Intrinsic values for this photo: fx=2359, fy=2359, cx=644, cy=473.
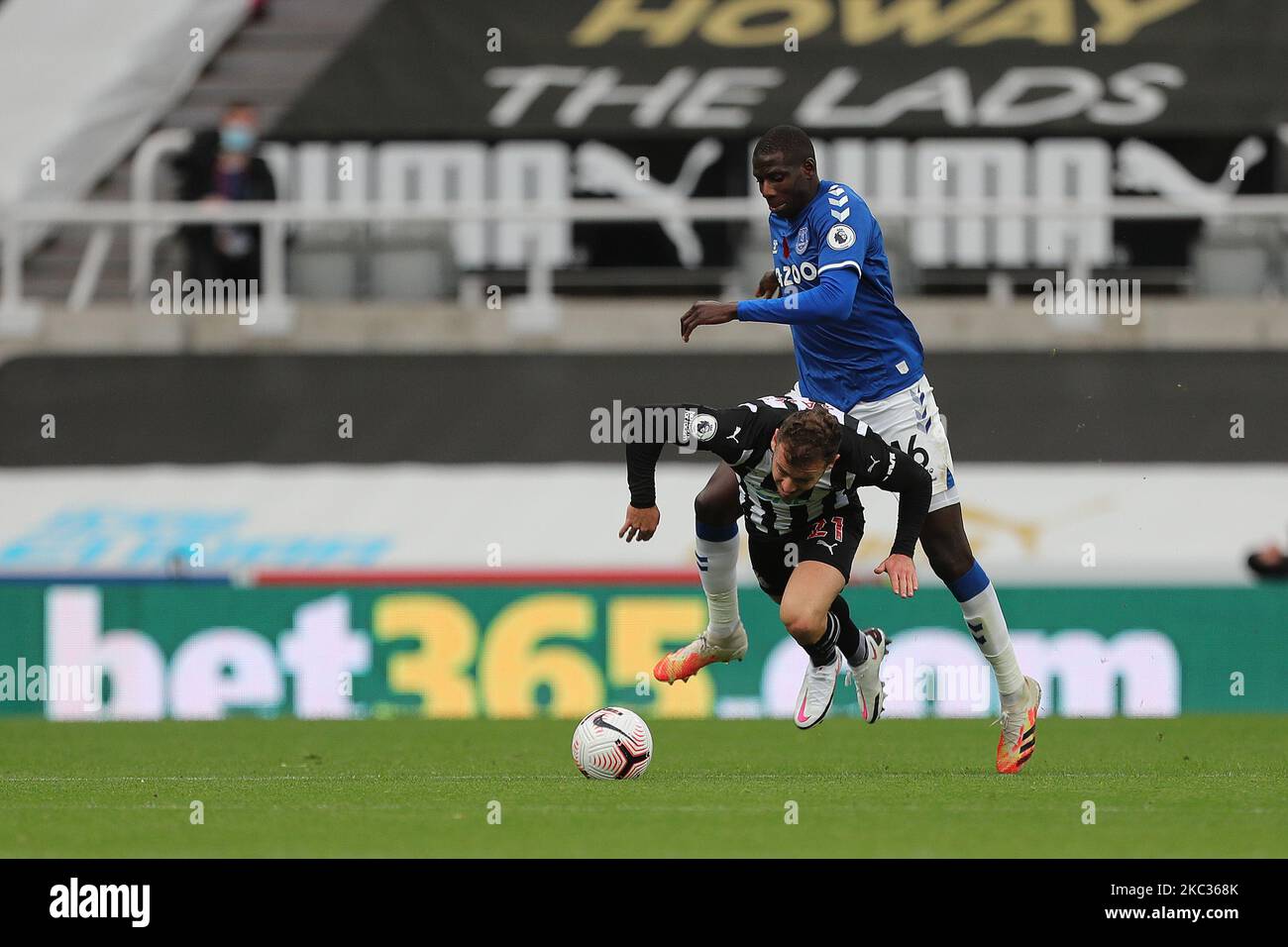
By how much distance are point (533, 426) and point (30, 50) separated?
7.21 meters

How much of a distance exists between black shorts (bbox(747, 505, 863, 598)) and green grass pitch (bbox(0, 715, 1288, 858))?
94 centimetres

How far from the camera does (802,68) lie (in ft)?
67.2

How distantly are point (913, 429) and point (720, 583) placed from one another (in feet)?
3.98

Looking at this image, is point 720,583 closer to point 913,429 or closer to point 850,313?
point 913,429

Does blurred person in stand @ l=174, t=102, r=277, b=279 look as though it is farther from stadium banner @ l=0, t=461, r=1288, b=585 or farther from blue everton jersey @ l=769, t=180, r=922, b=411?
blue everton jersey @ l=769, t=180, r=922, b=411

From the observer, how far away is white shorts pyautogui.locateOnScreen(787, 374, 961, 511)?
34.6 feet

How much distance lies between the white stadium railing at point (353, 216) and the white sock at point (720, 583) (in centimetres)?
702

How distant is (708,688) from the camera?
16219mm

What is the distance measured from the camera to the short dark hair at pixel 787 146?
393 inches

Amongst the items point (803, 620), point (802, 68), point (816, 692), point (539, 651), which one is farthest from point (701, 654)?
point (802, 68)

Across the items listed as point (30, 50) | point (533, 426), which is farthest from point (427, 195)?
point (30, 50)

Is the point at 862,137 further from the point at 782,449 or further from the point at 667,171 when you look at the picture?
the point at 782,449

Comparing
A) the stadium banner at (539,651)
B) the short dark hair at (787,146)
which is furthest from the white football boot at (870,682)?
the stadium banner at (539,651)

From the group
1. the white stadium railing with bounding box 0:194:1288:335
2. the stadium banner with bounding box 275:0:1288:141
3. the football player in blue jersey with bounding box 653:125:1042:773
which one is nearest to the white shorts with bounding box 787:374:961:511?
the football player in blue jersey with bounding box 653:125:1042:773
